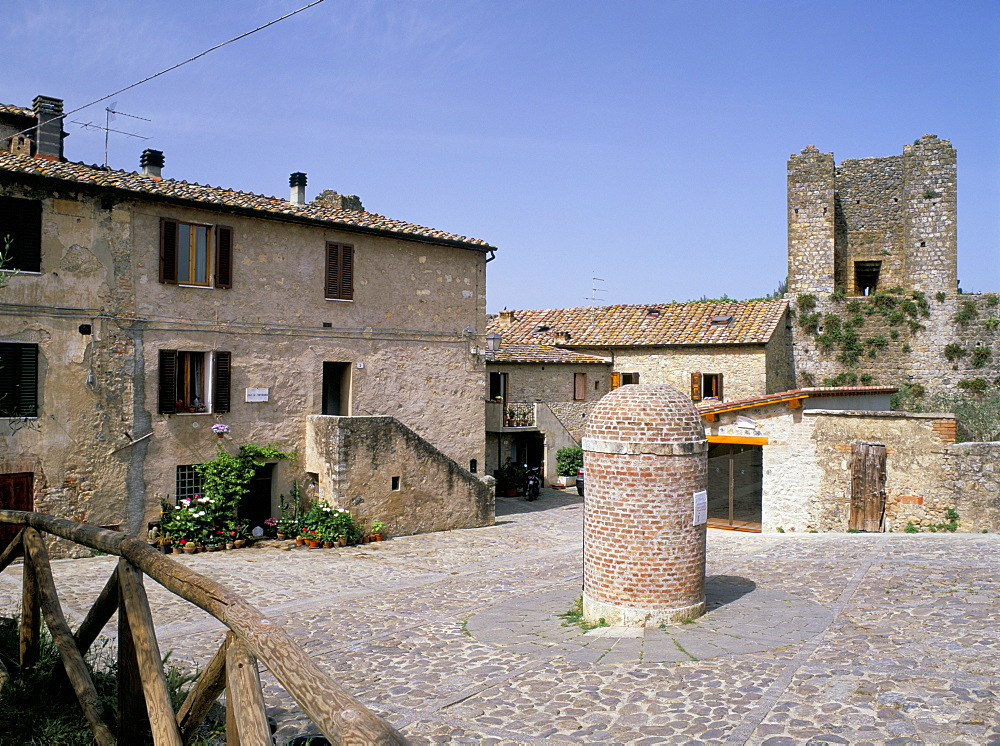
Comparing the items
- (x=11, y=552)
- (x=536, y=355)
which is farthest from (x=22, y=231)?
(x=536, y=355)

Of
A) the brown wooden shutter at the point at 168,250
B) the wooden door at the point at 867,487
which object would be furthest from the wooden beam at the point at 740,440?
the brown wooden shutter at the point at 168,250

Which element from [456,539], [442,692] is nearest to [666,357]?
[456,539]

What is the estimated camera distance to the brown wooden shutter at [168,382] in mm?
16016

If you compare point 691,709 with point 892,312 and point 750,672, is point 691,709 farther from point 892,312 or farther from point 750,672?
point 892,312

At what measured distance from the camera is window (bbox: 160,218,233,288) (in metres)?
16.1

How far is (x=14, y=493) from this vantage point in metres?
14.2

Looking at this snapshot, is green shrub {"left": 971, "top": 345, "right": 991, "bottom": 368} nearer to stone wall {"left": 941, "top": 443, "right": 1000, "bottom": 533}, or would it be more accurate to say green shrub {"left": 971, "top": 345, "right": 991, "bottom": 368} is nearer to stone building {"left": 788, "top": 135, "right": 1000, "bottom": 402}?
stone building {"left": 788, "top": 135, "right": 1000, "bottom": 402}

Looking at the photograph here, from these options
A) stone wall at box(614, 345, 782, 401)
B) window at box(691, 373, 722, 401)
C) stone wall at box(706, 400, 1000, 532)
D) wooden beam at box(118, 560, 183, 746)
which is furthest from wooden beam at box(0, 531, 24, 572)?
window at box(691, 373, 722, 401)

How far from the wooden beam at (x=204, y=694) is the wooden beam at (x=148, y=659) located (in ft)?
0.32

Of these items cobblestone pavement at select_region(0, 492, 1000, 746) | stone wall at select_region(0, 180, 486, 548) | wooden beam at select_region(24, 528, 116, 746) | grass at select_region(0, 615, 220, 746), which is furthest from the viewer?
stone wall at select_region(0, 180, 486, 548)

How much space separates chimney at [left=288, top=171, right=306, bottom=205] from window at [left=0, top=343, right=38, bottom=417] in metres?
7.94

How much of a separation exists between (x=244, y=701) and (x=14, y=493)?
13802mm

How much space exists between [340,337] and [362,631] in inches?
402

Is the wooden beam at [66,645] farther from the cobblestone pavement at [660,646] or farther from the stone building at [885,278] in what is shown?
the stone building at [885,278]
